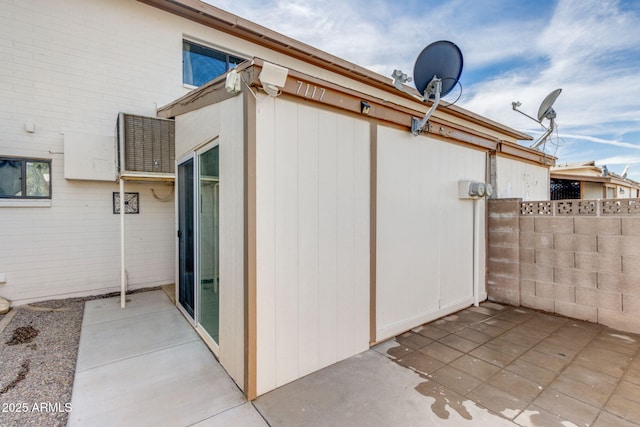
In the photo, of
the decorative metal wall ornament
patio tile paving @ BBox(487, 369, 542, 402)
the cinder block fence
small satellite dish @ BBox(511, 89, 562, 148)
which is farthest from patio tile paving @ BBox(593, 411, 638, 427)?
the decorative metal wall ornament

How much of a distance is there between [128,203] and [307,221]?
3907 mm

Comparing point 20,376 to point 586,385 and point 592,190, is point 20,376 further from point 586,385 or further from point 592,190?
point 592,190

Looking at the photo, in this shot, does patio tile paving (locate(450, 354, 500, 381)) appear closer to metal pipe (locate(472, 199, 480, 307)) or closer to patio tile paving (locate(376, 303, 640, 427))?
patio tile paving (locate(376, 303, 640, 427))

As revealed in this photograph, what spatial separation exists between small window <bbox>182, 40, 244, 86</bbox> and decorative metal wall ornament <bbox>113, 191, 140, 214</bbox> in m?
2.28

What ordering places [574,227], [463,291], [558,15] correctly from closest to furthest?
[574,227] < [463,291] < [558,15]

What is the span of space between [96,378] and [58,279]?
9.57 ft

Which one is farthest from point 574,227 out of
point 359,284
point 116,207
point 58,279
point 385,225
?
point 58,279

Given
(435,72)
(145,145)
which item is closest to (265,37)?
(145,145)

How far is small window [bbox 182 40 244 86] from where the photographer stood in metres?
5.42

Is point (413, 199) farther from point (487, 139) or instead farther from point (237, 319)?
point (237, 319)

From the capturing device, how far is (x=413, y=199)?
138 inches

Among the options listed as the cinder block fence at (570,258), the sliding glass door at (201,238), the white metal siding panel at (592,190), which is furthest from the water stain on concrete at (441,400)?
the white metal siding panel at (592,190)

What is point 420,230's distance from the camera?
3.59 metres

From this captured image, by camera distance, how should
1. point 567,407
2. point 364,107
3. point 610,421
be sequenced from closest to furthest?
point 610,421 → point 567,407 → point 364,107
